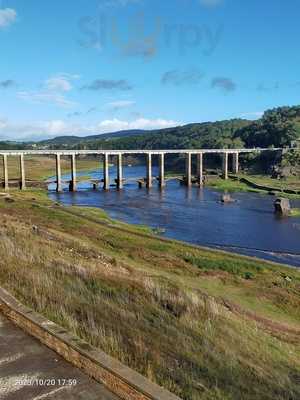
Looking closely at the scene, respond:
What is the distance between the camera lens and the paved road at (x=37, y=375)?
8.09 meters

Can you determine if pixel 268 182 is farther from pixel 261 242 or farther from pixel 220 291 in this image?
pixel 220 291

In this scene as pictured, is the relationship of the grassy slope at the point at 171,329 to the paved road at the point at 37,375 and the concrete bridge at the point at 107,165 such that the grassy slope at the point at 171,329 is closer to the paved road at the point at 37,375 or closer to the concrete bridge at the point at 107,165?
the paved road at the point at 37,375

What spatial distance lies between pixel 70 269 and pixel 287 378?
10039 mm

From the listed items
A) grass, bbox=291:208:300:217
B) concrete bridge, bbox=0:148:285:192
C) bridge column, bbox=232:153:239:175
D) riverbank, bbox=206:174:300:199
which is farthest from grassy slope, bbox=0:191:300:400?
bridge column, bbox=232:153:239:175

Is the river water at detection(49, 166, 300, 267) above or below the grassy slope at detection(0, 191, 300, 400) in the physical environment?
below

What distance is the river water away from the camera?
5881cm

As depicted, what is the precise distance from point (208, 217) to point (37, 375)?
238 ft

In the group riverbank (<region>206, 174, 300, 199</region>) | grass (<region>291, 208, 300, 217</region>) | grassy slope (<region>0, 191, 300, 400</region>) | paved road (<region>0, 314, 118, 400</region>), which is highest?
paved road (<region>0, 314, 118, 400</region>)

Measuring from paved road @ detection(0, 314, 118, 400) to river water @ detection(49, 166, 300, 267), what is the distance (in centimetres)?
4260

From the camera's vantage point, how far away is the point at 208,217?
8006 centimetres

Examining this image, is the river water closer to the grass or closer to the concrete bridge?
the grass

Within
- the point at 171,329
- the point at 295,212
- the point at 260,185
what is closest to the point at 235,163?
the point at 260,185

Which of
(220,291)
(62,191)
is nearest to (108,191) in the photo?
(62,191)

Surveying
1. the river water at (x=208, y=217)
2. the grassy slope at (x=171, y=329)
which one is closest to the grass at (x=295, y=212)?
the river water at (x=208, y=217)
